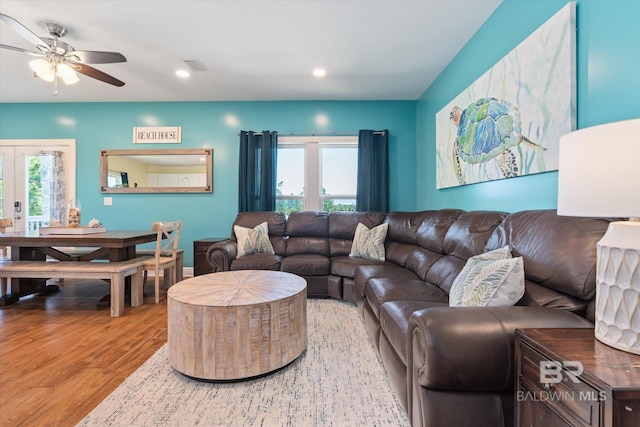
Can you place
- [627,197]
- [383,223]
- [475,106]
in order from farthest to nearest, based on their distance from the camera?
1. [383,223]
2. [475,106]
3. [627,197]

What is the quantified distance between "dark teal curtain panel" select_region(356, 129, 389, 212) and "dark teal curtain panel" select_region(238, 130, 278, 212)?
4.15ft

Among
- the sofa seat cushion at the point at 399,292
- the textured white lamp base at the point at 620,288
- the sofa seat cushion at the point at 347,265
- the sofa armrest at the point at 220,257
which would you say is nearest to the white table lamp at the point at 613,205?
the textured white lamp base at the point at 620,288

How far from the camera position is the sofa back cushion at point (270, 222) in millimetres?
3923

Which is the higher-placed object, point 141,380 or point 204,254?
point 204,254

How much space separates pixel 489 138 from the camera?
239cm

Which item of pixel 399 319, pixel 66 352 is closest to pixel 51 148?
pixel 66 352

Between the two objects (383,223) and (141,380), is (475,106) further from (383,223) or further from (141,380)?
(141,380)

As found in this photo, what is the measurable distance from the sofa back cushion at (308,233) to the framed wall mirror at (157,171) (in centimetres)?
151

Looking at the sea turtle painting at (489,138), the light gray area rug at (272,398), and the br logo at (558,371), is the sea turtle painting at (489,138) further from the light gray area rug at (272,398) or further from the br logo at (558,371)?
the light gray area rug at (272,398)

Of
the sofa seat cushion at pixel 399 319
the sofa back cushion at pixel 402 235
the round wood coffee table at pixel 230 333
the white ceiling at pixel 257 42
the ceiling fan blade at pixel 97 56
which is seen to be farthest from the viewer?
the sofa back cushion at pixel 402 235

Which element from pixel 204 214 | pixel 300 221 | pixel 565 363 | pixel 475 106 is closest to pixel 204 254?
pixel 204 214

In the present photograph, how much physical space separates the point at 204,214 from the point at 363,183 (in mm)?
2438

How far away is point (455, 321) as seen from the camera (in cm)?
111

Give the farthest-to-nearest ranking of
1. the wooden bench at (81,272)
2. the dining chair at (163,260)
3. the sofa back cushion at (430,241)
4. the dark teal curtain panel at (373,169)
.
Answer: the dark teal curtain panel at (373,169) < the dining chair at (163,260) < the wooden bench at (81,272) < the sofa back cushion at (430,241)
